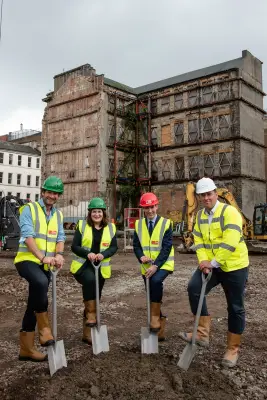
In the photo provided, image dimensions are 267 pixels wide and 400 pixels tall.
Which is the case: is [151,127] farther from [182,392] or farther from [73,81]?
[182,392]

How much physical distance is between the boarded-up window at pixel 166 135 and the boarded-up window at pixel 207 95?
3.93m

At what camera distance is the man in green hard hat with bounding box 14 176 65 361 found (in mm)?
3877

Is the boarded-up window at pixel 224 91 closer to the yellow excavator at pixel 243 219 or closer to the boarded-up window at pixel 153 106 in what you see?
the boarded-up window at pixel 153 106

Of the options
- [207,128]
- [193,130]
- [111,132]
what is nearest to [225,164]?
[207,128]

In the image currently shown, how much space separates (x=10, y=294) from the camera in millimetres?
7875

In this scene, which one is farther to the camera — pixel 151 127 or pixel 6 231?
pixel 151 127

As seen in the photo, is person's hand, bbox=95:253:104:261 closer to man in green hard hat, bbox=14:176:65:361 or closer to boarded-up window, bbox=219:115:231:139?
man in green hard hat, bbox=14:176:65:361

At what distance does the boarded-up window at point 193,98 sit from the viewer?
30620mm

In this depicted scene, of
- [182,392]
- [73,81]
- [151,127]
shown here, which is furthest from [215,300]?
[73,81]

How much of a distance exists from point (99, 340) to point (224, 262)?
5.54 ft

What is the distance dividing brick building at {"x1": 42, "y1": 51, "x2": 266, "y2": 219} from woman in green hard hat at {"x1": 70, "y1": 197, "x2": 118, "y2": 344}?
24.4 m

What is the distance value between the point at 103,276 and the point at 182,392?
1.80 meters

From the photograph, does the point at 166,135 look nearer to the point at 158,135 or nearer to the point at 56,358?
the point at 158,135

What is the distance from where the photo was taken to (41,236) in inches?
161
